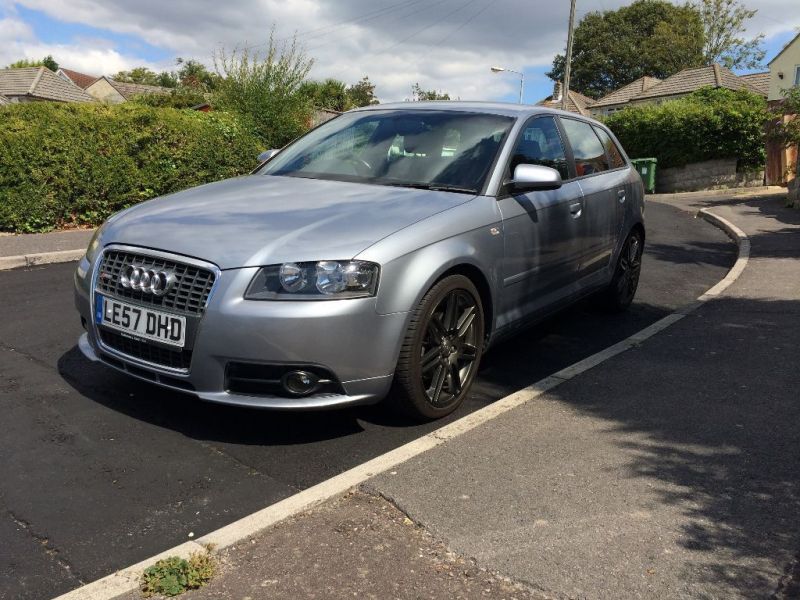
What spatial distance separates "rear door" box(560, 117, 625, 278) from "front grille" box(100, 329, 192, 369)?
3.13 m

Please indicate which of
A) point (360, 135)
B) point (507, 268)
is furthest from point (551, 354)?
point (360, 135)

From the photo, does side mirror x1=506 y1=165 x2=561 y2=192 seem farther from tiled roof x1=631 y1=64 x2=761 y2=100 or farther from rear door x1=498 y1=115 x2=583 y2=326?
tiled roof x1=631 y1=64 x2=761 y2=100

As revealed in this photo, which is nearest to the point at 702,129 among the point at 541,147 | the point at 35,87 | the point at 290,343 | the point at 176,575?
the point at 541,147

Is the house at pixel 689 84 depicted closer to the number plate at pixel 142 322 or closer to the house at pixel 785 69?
the house at pixel 785 69

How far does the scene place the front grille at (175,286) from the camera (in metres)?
3.43

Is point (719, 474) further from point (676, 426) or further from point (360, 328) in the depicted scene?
point (360, 328)

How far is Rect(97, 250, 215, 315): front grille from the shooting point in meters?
3.43

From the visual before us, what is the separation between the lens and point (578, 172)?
5.62 meters

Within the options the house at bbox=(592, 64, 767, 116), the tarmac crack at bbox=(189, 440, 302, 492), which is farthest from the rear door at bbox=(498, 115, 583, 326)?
the house at bbox=(592, 64, 767, 116)

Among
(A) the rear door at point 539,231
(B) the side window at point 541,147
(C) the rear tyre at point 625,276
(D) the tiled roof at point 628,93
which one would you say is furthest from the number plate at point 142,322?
(D) the tiled roof at point 628,93

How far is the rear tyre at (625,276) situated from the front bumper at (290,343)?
3.55m

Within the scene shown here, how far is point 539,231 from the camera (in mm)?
4793

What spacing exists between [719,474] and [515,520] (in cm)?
110

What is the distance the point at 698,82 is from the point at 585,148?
43.7m
